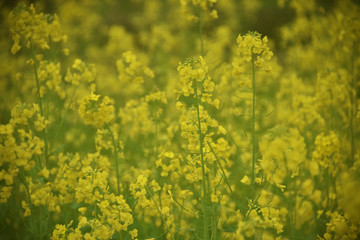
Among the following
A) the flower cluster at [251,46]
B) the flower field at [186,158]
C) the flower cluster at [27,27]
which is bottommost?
the flower field at [186,158]

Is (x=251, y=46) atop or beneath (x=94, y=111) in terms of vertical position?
atop

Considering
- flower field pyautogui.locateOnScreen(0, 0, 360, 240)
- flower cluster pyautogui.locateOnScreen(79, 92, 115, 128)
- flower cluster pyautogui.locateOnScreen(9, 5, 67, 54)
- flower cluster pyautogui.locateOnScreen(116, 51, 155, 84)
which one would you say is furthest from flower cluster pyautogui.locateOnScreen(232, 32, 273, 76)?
flower cluster pyautogui.locateOnScreen(9, 5, 67, 54)

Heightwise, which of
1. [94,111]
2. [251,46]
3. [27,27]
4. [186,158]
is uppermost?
[27,27]

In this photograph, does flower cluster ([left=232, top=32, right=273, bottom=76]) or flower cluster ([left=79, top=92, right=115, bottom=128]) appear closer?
flower cluster ([left=232, top=32, right=273, bottom=76])

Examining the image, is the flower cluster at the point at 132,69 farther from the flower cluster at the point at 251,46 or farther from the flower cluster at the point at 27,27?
the flower cluster at the point at 251,46

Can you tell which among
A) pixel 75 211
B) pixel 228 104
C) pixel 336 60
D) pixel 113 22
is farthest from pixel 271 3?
pixel 75 211

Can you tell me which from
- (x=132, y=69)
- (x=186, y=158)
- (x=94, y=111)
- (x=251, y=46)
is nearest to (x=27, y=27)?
(x=132, y=69)

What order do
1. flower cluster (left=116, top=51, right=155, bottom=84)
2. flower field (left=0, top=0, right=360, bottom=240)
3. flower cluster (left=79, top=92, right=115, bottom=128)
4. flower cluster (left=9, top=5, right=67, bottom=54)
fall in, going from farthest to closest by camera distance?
flower cluster (left=116, top=51, right=155, bottom=84) < flower cluster (left=9, top=5, right=67, bottom=54) < flower cluster (left=79, top=92, right=115, bottom=128) < flower field (left=0, top=0, right=360, bottom=240)

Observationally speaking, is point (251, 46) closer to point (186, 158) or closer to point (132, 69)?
point (186, 158)

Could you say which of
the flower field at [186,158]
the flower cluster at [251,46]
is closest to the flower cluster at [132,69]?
the flower field at [186,158]

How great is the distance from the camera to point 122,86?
7980 mm

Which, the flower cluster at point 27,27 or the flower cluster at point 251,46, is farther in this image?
the flower cluster at point 27,27

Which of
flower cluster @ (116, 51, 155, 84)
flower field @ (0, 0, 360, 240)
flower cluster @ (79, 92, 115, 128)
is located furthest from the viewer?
flower cluster @ (116, 51, 155, 84)

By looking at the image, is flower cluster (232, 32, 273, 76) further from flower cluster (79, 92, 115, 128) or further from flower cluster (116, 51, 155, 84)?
flower cluster (116, 51, 155, 84)
